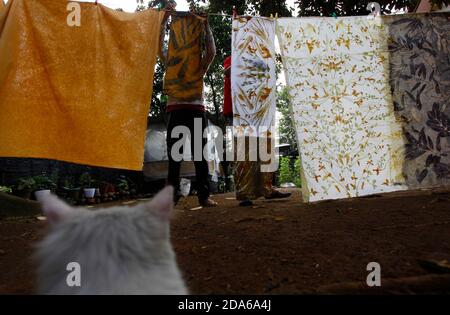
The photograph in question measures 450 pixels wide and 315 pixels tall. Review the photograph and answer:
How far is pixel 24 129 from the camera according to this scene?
3373mm

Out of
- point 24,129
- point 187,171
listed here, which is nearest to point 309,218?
point 24,129

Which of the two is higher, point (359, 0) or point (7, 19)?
point (359, 0)

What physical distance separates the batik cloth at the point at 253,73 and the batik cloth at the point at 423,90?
1.43 metres

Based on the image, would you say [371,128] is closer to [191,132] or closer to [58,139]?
[191,132]

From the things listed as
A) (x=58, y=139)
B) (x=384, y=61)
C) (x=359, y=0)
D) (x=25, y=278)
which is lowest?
(x=25, y=278)

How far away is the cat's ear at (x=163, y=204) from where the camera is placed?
1122 millimetres

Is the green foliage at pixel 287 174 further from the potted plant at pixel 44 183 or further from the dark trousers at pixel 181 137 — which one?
the dark trousers at pixel 181 137

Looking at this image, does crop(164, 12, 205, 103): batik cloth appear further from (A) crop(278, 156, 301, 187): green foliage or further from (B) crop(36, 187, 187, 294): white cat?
(A) crop(278, 156, 301, 187): green foliage

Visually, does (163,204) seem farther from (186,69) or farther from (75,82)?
(186,69)

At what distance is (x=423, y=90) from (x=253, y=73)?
200 centimetres

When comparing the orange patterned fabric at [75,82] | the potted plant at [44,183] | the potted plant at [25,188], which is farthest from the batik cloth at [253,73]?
the potted plant at [44,183]

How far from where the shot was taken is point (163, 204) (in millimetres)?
1124

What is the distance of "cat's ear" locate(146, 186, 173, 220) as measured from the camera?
112 cm

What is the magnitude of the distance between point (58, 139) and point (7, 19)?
1.21 m
